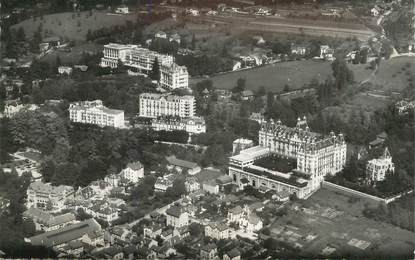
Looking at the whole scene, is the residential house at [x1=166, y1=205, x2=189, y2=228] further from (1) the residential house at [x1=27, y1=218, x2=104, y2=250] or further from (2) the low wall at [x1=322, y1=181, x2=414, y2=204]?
(2) the low wall at [x1=322, y1=181, x2=414, y2=204]

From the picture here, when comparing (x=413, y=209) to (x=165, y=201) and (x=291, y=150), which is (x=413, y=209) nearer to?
(x=291, y=150)

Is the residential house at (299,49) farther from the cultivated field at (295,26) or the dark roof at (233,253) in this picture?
the dark roof at (233,253)

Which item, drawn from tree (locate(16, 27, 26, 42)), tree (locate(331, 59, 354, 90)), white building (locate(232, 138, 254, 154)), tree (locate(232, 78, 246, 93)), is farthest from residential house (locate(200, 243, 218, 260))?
tree (locate(16, 27, 26, 42))

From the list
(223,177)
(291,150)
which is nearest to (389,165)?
(291,150)

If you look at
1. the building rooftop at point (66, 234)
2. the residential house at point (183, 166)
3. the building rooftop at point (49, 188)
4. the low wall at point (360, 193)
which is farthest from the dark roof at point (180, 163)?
the building rooftop at point (66, 234)

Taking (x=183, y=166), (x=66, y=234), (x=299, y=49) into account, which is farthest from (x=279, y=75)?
(x=66, y=234)

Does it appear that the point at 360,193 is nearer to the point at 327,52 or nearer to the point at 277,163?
the point at 277,163
